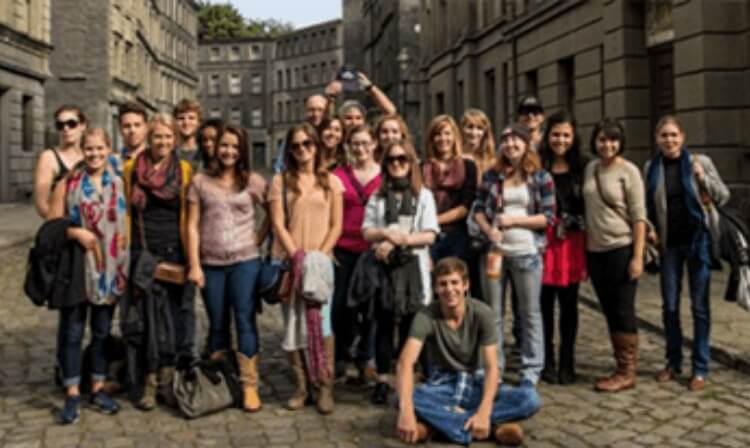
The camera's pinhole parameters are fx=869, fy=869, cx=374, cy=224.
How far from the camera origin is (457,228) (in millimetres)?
6805

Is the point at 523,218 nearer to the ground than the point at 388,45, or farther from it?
nearer to the ground

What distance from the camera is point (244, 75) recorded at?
9706 centimetres

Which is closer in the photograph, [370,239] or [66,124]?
[370,239]

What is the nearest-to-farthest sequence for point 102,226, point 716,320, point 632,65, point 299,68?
1. point 102,226
2. point 716,320
3. point 632,65
4. point 299,68

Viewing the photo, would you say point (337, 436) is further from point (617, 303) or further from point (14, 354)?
point (14, 354)

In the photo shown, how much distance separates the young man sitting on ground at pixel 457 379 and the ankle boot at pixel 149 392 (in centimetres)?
201

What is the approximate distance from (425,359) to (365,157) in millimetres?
1643

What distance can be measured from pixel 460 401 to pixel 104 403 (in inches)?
101

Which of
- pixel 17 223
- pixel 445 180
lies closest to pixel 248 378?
pixel 445 180

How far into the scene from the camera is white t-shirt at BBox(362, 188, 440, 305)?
618 cm

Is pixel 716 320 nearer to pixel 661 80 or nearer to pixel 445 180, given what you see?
pixel 445 180

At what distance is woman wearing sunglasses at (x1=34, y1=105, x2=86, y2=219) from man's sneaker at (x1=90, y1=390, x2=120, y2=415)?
134 centimetres

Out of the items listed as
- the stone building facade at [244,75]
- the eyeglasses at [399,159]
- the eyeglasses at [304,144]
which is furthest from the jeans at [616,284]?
the stone building facade at [244,75]

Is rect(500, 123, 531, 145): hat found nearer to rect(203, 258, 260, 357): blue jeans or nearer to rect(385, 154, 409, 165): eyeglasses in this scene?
rect(385, 154, 409, 165): eyeglasses
